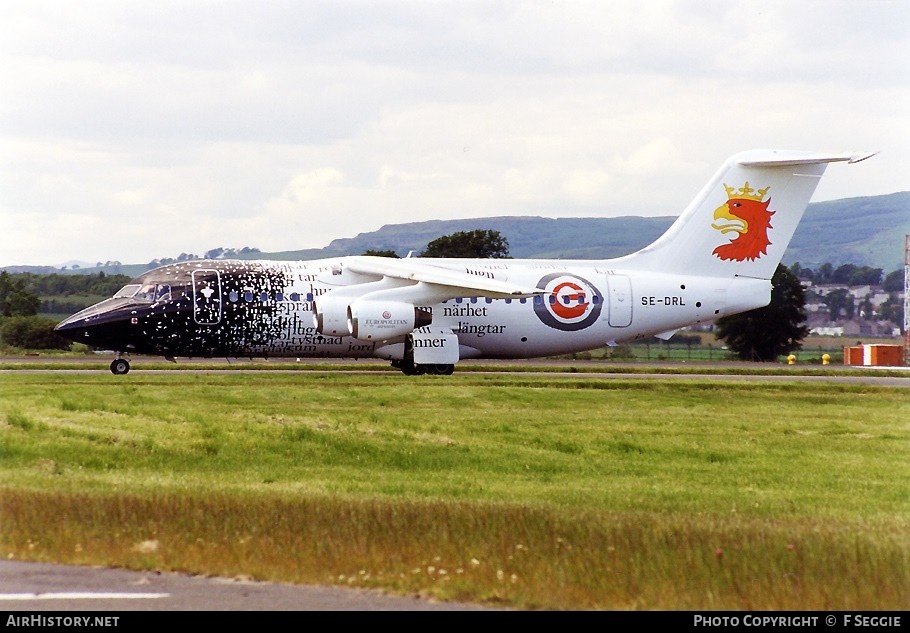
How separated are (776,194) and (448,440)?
2364cm

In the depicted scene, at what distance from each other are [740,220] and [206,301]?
1763 centimetres

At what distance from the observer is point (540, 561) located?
13.5m

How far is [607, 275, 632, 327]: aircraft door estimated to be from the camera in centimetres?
4456

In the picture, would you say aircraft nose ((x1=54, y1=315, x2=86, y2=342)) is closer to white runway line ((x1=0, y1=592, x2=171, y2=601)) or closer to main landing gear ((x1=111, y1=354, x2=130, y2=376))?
main landing gear ((x1=111, y1=354, x2=130, y2=376))

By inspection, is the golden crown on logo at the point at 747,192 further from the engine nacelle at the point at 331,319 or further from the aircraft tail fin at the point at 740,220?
the engine nacelle at the point at 331,319

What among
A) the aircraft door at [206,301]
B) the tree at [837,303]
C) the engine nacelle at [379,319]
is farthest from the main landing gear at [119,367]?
the tree at [837,303]

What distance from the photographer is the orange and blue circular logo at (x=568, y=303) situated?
44.1m

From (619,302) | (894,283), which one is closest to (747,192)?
(619,302)

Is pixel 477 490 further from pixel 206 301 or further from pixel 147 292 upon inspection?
pixel 147 292

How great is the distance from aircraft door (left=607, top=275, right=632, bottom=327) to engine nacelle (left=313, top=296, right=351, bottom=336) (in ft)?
29.8

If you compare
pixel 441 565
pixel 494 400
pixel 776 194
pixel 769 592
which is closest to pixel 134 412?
pixel 494 400

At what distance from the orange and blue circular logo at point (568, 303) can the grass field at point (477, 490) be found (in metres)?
7.07
